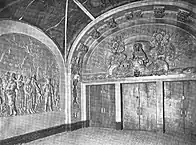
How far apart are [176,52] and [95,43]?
386cm

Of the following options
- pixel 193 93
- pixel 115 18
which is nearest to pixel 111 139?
pixel 193 93

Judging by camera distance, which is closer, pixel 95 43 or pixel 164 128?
pixel 164 128

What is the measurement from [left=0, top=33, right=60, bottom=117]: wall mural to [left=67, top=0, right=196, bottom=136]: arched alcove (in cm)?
128

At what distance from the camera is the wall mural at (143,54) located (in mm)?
8148

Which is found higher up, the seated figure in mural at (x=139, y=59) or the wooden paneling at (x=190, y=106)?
the seated figure in mural at (x=139, y=59)

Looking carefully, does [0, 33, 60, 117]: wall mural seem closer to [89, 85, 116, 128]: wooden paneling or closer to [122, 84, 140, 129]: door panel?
[89, 85, 116, 128]: wooden paneling

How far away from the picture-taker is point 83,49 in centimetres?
972

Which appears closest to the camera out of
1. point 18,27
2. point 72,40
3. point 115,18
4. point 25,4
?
point 25,4

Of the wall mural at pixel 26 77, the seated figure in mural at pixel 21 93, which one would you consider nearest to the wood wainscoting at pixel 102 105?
the wall mural at pixel 26 77

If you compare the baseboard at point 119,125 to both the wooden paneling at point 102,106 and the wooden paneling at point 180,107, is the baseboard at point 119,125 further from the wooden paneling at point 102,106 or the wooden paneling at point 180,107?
the wooden paneling at point 180,107

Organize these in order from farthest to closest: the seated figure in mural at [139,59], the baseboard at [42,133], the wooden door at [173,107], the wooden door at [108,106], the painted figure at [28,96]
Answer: the wooden door at [108,106] → the seated figure in mural at [139,59] → the wooden door at [173,107] → the painted figure at [28,96] → the baseboard at [42,133]

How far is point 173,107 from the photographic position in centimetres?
832

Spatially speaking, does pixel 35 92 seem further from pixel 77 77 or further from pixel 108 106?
pixel 108 106

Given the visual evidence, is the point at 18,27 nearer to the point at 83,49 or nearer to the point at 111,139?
the point at 83,49
